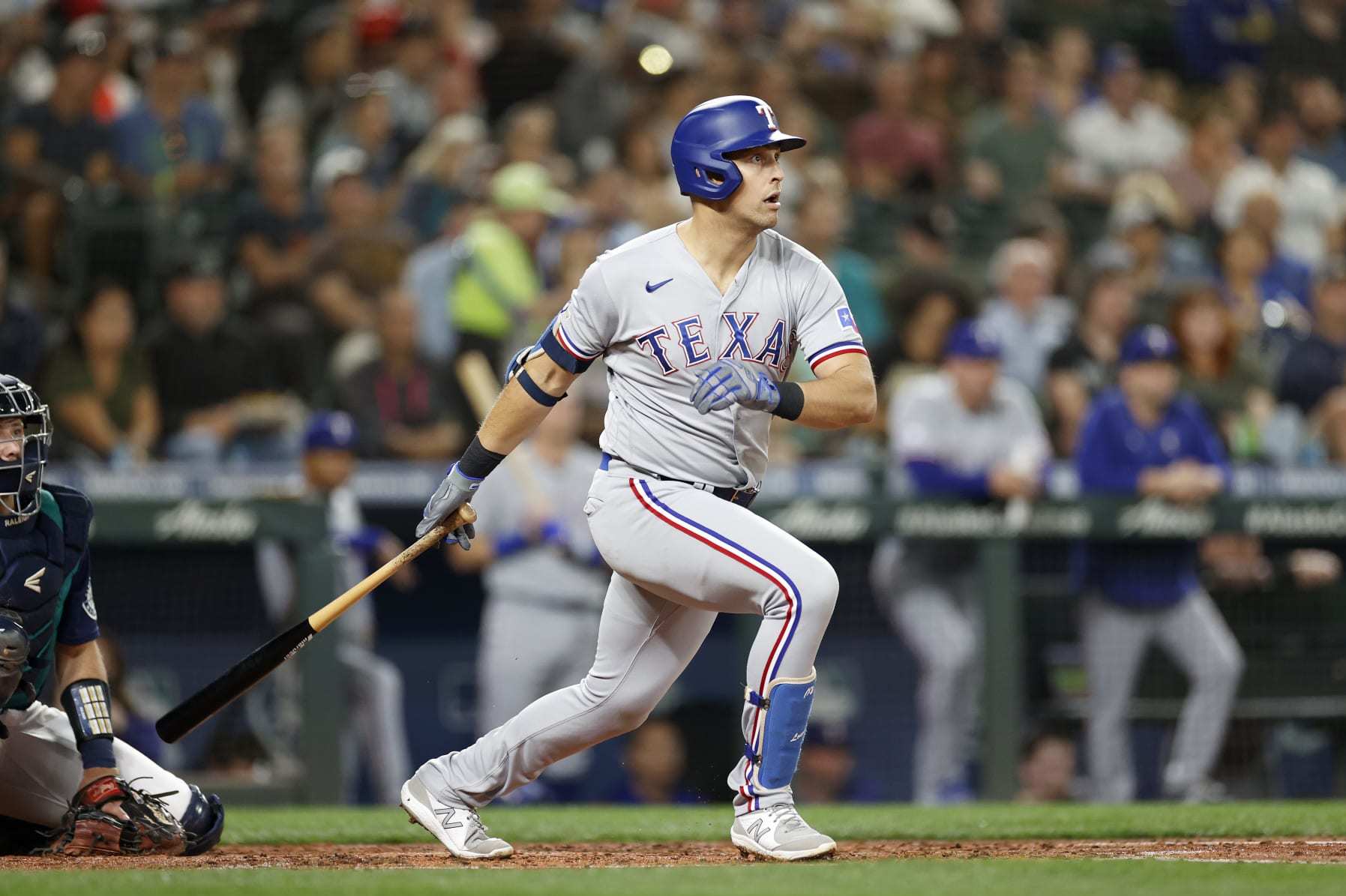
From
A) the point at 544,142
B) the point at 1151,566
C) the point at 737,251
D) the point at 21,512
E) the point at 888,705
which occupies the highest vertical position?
the point at 544,142

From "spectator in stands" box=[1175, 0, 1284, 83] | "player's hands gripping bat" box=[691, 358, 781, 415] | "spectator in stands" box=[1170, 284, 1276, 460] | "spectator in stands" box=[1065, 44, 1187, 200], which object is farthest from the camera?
"spectator in stands" box=[1175, 0, 1284, 83]

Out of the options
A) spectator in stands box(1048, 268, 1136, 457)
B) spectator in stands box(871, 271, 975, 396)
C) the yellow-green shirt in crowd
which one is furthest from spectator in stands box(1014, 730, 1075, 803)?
the yellow-green shirt in crowd

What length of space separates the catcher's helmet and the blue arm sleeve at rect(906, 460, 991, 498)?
4.17m

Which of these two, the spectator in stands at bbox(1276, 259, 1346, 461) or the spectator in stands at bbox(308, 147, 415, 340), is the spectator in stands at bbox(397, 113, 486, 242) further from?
the spectator in stands at bbox(1276, 259, 1346, 461)

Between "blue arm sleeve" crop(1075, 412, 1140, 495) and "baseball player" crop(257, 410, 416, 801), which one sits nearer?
"baseball player" crop(257, 410, 416, 801)

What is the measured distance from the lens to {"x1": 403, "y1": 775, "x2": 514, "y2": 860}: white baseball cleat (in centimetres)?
467

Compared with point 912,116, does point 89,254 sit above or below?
below

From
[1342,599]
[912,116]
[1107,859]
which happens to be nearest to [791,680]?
[1107,859]

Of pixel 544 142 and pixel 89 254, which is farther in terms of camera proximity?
pixel 544 142

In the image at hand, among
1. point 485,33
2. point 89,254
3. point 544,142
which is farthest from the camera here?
point 485,33

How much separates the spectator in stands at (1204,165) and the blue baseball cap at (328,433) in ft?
19.7

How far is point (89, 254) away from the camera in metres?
9.00

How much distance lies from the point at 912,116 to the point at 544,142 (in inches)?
99.0

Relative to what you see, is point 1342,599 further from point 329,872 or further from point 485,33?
point 485,33
